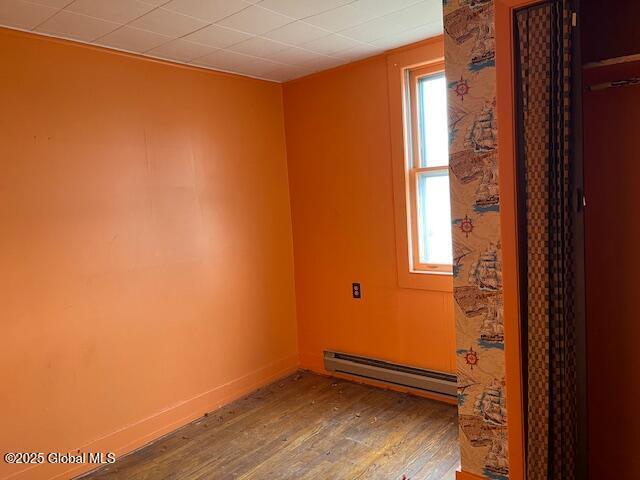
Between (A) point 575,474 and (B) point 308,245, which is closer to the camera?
(A) point 575,474

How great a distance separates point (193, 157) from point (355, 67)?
4.30 ft

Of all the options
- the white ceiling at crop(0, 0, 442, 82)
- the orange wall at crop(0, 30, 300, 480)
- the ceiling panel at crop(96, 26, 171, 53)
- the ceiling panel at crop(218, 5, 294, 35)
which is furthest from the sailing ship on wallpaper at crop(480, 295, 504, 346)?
the ceiling panel at crop(96, 26, 171, 53)

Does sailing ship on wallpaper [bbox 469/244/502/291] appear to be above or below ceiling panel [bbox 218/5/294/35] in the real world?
below

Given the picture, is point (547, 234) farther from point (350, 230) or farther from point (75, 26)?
point (75, 26)

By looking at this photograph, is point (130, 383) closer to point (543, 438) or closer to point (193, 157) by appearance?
point (193, 157)

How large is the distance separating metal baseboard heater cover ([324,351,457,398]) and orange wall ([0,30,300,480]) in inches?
20.3

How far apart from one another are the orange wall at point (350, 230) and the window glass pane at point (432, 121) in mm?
239

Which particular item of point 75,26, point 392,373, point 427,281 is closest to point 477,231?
point 427,281

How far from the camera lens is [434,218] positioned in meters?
3.24

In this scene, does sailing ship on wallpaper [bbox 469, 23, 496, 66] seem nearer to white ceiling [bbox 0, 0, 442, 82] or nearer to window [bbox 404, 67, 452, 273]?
white ceiling [bbox 0, 0, 442, 82]

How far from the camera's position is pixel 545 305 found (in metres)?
1.74

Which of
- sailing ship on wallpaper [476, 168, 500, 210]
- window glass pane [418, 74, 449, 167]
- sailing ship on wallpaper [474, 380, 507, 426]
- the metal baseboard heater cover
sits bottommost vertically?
the metal baseboard heater cover

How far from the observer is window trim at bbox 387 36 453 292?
10.1 feet

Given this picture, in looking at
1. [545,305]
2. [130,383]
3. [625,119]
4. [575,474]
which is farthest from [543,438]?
[130,383]
